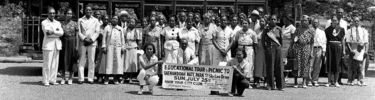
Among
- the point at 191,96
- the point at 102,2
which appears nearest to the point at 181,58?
the point at 191,96

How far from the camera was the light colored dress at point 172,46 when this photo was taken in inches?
449

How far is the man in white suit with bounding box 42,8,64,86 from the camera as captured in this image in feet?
Answer: 37.2

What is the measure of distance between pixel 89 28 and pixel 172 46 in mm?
1899

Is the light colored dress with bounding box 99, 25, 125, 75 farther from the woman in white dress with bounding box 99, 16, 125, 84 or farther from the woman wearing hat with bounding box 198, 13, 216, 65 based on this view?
the woman wearing hat with bounding box 198, 13, 216, 65

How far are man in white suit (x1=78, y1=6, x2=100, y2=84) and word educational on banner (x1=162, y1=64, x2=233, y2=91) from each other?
7.98ft

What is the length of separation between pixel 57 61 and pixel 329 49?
626 cm

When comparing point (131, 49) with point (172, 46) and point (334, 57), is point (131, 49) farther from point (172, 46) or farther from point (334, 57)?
point (334, 57)

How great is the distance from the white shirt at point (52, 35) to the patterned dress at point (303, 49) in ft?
17.0

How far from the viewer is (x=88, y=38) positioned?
11.9 meters

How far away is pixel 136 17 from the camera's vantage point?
13617 mm

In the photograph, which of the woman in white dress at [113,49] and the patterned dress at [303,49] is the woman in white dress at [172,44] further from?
the patterned dress at [303,49]

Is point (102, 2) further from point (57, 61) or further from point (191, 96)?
point (191, 96)

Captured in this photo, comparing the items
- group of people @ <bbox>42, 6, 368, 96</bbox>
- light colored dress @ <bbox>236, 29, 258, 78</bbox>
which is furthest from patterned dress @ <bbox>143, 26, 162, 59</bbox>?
light colored dress @ <bbox>236, 29, 258, 78</bbox>

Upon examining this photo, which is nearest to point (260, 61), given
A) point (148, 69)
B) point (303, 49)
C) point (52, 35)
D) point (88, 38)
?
point (303, 49)
